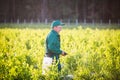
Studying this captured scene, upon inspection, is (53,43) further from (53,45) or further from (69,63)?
(69,63)

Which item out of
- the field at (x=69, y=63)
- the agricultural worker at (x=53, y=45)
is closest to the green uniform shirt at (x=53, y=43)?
the agricultural worker at (x=53, y=45)

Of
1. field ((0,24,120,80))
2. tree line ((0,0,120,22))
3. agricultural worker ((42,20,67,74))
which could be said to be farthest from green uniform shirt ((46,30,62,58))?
tree line ((0,0,120,22))

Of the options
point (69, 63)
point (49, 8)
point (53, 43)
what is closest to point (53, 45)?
point (53, 43)

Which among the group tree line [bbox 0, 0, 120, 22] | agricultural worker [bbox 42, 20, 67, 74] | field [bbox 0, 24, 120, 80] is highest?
tree line [bbox 0, 0, 120, 22]

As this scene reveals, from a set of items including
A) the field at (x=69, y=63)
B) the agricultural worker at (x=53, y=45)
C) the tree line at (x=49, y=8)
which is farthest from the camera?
the tree line at (x=49, y=8)

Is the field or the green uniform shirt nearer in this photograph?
the field

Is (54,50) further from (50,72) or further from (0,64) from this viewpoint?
(0,64)

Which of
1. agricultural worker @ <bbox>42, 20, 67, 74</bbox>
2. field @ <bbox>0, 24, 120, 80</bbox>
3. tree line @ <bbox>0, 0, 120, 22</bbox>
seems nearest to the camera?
field @ <bbox>0, 24, 120, 80</bbox>

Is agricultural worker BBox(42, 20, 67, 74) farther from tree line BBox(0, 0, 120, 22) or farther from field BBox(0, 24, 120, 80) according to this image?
tree line BBox(0, 0, 120, 22)

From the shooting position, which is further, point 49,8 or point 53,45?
point 49,8

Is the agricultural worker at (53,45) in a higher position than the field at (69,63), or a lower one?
higher

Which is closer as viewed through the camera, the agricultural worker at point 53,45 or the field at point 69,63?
the field at point 69,63

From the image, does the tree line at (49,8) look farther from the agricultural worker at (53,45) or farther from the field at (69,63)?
the agricultural worker at (53,45)

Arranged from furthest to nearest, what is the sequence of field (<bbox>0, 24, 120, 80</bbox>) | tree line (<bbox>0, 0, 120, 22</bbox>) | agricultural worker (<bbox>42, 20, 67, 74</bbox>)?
tree line (<bbox>0, 0, 120, 22</bbox>) → agricultural worker (<bbox>42, 20, 67, 74</bbox>) → field (<bbox>0, 24, 120, 80</bbox>)
